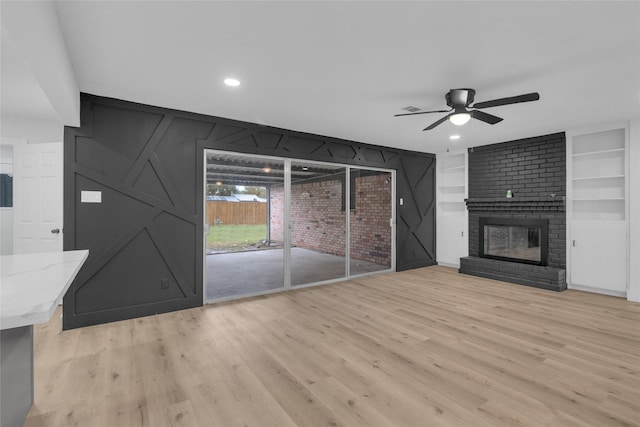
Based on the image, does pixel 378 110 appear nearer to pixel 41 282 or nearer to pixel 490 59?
pixel 490 59

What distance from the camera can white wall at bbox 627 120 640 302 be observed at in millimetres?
4113

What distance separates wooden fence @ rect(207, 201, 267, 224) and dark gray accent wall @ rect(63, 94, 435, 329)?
0.33 meters

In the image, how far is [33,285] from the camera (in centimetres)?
125

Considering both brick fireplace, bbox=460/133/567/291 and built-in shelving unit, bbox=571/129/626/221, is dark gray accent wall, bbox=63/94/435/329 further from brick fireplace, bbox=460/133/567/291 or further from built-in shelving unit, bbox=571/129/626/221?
built-in shelving unit, bbox=571/129/626/221

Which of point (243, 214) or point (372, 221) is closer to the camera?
point (243, 214)

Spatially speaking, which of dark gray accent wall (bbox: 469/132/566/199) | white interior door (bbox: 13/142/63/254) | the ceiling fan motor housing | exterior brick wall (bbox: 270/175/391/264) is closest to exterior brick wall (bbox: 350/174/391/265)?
exterior brick wall (bbox: 270/175/391/264)

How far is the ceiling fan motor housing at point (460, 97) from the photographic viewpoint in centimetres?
300

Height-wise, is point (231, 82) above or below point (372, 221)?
above

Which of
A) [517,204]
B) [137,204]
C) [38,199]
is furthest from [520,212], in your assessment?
[38,199]

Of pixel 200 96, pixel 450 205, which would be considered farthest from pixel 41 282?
pixel 450 205

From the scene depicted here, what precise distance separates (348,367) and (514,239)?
454 cm

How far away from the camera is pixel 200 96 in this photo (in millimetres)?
3307

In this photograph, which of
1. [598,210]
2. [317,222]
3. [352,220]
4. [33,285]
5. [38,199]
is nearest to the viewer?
[33,285]

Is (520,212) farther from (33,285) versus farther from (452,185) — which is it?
(33,285)
